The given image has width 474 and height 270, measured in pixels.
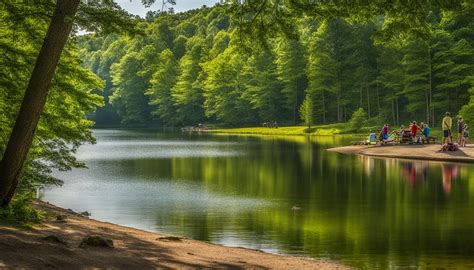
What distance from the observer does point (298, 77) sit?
8619 centimetres

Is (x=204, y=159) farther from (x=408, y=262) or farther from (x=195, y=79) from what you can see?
(x=195, y=79)

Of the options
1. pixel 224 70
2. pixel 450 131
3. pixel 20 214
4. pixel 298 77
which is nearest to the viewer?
pixel 20 214

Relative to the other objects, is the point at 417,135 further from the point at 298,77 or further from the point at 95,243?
the point at 298,77

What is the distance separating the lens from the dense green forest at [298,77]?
209 feet

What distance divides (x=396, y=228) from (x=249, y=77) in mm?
78490

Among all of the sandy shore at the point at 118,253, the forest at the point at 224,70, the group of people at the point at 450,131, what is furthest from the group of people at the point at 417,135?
the sandy shore at the point at 118,253

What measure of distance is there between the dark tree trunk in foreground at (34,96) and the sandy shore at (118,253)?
1311 millimetres

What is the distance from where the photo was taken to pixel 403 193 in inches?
884

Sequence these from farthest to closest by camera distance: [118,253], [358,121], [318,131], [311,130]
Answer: [311,130] → [318,131] → [358,121] → [118,253]

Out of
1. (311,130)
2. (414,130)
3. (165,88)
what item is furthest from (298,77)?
(414,130)

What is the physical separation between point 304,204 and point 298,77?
6698cm

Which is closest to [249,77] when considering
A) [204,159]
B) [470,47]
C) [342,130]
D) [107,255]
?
[342,130]

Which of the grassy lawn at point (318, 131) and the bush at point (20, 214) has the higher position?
the grassy lawn at point (318, 131)

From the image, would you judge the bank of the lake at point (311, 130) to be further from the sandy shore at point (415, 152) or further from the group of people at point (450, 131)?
the group of people at point (450, 131)
